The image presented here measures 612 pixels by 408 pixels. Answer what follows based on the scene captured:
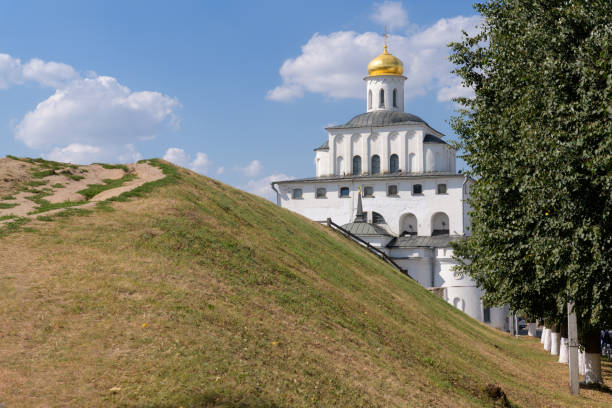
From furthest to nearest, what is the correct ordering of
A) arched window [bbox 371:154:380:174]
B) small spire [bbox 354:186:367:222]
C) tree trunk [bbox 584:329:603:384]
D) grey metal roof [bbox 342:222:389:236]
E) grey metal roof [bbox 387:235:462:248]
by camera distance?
1. arched window [bbox 371:154:380:174]
2. small spire [bbox 354:186:367:222]
3. grey metal roof [bbox 342:222:389:236]
4. grey metal roof [bbox 387:235:462:248]
5. tree trunk [bbox 584:329:603:384]

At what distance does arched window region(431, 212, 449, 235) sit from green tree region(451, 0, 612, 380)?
153 feet

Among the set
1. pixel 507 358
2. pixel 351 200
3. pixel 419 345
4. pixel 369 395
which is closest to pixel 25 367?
pixel 369 395

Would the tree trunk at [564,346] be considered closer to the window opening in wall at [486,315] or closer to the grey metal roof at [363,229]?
the window opening in wall at [486,315]

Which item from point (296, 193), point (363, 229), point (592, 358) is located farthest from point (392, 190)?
point (592, 358)

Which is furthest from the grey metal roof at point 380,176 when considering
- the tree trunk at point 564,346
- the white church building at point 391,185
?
the tree trunk at point 564,346

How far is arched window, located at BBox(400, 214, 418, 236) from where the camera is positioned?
65250 millimetres

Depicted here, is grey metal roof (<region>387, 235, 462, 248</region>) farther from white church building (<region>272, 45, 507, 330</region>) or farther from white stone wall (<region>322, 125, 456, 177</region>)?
white stone wall (<region>322, 125, 456, 177</region>)

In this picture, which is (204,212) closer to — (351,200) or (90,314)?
(90,314)

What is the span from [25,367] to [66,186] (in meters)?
13.8

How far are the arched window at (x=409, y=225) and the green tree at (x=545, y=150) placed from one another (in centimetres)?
4772

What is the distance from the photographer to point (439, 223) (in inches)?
2537

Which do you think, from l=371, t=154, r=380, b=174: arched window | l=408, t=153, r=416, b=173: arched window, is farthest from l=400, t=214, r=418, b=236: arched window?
l=371, t=154, r=380, b=174: arched window

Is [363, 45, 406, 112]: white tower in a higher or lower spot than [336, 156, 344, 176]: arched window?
higher

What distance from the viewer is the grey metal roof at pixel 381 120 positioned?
222 ft
